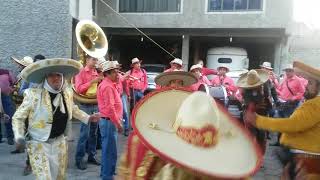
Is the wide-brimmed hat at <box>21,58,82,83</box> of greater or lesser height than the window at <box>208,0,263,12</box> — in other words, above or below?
below

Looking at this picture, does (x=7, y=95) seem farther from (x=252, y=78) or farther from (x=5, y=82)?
(x=252, y=78)

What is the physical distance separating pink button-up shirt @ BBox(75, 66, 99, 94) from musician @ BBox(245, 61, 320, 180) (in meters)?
3.82

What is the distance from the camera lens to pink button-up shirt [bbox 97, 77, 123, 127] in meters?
5.81

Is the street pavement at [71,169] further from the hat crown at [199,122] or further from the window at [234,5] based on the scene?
the window at [234,5]

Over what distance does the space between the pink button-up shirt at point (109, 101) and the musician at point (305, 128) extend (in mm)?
2432

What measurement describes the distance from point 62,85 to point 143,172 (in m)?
2.39

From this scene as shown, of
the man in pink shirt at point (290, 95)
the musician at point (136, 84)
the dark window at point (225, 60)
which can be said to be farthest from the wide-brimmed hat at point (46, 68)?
the dark window at point (225, 60)

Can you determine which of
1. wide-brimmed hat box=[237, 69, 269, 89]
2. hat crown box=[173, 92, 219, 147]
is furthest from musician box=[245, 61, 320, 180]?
wide-brimmed hat box=[237, 69, 269, 89]

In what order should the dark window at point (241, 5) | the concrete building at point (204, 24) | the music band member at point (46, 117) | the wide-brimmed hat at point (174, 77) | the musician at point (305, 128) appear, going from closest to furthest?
the musician at point (305, 128), the music band member at point (46, 117), the wide-brimmed hat at point (174, 77), the concrete building at point (204, 24), the dark window at point (241, 5)

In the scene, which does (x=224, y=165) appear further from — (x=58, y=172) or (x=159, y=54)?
(x=159, y=54)

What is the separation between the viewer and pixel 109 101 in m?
5.83

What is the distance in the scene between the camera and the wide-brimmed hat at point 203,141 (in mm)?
1995

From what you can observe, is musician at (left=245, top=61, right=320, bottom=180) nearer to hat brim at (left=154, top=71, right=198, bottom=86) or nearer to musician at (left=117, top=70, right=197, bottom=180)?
musician at (left=117, top=70, right=197, bottom=180)

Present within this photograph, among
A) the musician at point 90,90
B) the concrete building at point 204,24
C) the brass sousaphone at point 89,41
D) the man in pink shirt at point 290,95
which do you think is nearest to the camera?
the musician at point 90,90
